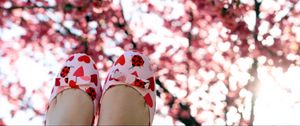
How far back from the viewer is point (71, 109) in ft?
3.25

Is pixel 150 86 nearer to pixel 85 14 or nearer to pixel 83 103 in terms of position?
pixel 83 103

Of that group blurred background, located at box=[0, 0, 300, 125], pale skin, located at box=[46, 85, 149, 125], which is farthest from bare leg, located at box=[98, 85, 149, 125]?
blurred background, located at box=[0, 0, 300, 125]

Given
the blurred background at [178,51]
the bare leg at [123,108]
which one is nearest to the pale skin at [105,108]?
the bare leg at [123,108]

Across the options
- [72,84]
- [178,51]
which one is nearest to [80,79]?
[72,84]

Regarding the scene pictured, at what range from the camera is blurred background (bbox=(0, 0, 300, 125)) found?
4.61 feet

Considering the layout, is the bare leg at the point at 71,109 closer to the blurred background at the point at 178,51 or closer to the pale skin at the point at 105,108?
the pale skin at the point at 105,108

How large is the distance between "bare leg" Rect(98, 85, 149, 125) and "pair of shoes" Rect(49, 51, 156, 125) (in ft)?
0.06

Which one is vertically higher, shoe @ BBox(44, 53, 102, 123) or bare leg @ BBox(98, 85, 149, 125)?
shoe @ BBox(44, 53, 102, 123)

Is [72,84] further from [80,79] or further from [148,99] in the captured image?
[148,99]

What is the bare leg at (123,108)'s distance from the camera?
95cm

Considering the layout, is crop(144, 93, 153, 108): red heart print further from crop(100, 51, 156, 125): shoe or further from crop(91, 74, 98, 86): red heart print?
crop(91, 74, 98, 86): red heart print

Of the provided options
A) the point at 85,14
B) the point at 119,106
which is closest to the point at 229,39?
the point at 85,14

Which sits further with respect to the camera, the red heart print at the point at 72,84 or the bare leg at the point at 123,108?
the red heart print at the point at 72,84

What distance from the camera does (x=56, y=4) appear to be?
1.45 m
